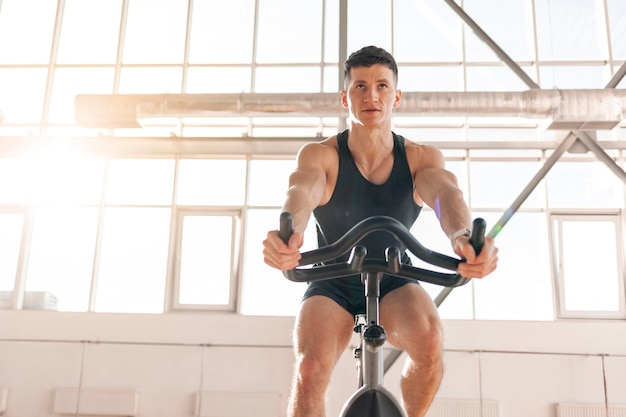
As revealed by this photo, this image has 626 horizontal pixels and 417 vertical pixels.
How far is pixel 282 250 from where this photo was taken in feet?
4.40

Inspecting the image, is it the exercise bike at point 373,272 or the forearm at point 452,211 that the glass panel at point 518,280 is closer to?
the forearm at point 452,211

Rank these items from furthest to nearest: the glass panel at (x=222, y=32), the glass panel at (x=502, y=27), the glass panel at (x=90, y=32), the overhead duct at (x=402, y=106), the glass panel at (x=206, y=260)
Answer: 1. the glass panel at (x=90, y=32)
2. the glass panel at (x=222, y=32)
3. the glass panel at (x=502, y=27)
4. the glass panel at (x=206, y=260)
5. the overhead duct at (x=402, y=106)

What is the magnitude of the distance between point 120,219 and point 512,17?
6.69 m

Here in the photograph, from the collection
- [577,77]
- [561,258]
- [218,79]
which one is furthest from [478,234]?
[577,77]

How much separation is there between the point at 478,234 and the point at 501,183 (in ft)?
25.6

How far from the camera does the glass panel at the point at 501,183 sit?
28.1 ft

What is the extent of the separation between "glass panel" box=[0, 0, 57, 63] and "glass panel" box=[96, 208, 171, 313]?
3.03m

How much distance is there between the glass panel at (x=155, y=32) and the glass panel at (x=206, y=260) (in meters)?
2.68

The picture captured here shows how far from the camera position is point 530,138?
28.8 feet

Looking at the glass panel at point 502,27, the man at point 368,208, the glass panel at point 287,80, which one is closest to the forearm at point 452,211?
the man at point 368,208

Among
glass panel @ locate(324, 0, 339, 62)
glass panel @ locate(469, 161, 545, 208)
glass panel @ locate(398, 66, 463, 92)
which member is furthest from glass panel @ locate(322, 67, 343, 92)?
glass panel @ locate(469, 161, 545, 208)

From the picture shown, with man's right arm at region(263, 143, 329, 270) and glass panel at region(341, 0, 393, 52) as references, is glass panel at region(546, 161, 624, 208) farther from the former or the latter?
man's right arm at region(263, 143, 329, 270)

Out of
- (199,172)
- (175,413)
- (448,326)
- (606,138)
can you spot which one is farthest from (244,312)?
(606,138)

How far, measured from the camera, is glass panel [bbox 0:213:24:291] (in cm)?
888
